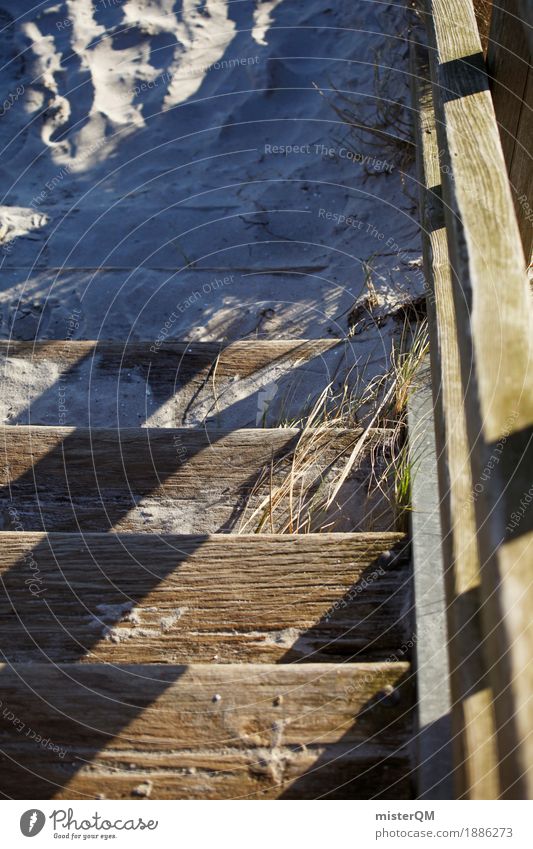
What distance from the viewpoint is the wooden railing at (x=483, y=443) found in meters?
0.83

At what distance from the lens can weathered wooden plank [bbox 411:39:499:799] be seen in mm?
Answer: 1059

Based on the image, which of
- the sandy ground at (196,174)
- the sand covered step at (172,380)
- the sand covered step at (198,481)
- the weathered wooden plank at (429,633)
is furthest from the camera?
the sandy ground at (196,174)

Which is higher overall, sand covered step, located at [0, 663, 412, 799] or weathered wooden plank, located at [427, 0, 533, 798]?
weathered wooden plank, located at [427, 0, 533, 798]

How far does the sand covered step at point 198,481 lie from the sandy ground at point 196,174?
783mm

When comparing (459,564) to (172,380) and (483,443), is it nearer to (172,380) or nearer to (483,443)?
(483,443)

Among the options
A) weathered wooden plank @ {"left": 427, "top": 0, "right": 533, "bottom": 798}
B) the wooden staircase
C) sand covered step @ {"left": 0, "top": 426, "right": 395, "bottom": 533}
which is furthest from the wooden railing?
sand covered step @ {"left": 0, "top": 426, "right": 395, "bottom": 533}

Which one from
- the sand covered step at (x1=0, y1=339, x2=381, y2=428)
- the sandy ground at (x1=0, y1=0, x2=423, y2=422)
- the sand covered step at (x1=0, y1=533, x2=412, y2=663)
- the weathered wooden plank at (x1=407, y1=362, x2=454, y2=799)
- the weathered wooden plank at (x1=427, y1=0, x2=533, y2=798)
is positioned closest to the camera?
the weathered wooden plank at (x1=427, y1=0, x2=533, y2=798)

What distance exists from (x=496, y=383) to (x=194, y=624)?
760 mm

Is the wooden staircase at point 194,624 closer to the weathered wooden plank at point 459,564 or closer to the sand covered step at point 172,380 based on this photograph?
the weathered wooden plank at point 459,564

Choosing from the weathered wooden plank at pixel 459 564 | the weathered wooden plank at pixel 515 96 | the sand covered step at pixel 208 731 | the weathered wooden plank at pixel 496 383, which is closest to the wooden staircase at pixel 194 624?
the sand covered step at pixel 208 731

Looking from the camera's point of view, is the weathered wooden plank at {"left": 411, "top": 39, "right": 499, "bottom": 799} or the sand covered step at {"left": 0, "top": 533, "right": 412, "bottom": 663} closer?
the weathered wooden plank at {"left": 411, "top": 39, "right": 499, "bottom": 799}

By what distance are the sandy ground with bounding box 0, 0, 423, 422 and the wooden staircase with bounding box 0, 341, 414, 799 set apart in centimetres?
94

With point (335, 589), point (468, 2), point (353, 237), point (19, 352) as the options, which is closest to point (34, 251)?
point (19, 352)

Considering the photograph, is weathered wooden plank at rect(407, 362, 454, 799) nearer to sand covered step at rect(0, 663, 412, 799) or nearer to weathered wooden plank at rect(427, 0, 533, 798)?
sand covered step at rect(0, 663, 412, 799)
